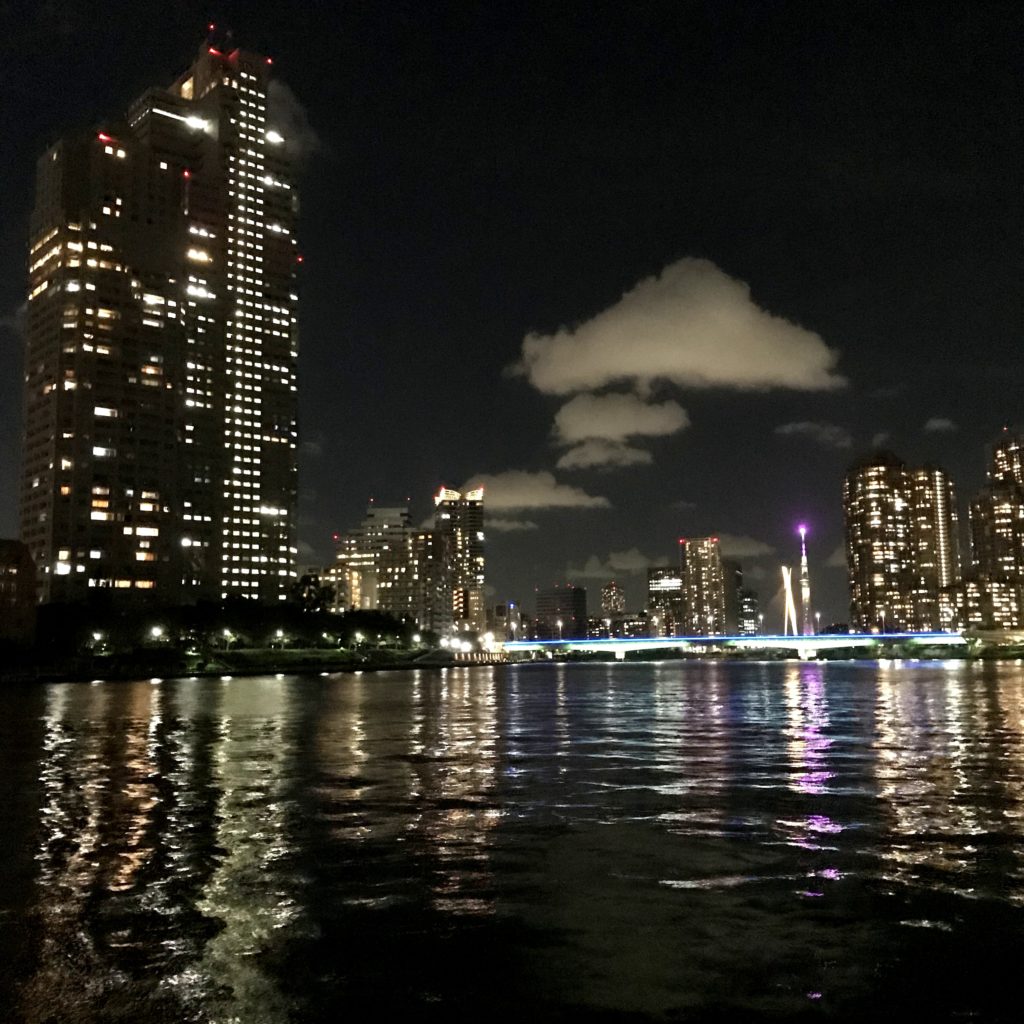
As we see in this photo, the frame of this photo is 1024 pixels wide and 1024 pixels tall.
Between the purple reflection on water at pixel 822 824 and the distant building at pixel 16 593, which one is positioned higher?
the distant building at pixel 16 593

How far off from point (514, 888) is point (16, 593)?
595ft

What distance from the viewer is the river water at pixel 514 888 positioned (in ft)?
33.8

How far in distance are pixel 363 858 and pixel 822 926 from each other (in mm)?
7936

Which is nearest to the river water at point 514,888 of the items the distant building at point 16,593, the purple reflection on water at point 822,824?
the purple reflection on water at point 822,824

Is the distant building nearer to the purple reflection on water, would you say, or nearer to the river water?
the river water

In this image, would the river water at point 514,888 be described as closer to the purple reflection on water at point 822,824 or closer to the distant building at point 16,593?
the purple reflection on water at point 822,824

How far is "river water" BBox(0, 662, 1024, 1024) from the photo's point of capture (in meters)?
10.3

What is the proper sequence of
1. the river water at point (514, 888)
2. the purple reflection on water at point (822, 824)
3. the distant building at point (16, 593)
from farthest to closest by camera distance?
the distant building at point (16, 593), the purple reflection on water at point (822, 824), the river water at point (514, 888)

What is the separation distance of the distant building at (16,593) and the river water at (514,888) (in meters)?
156

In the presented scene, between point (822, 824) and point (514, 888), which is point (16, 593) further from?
point (514, 888)

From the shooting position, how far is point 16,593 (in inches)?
6845

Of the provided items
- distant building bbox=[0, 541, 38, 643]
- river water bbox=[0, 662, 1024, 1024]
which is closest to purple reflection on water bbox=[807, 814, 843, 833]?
river water bbox=[0, 662, 1024, 1024]

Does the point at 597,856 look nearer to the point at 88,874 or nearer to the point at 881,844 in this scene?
the point at 881,844

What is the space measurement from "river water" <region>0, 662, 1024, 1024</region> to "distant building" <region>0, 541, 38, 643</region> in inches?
6124
